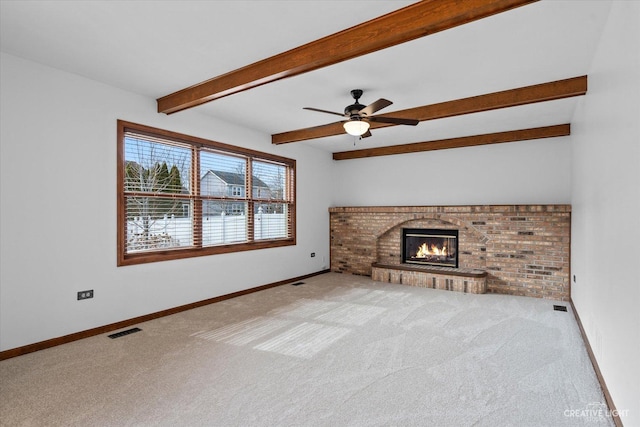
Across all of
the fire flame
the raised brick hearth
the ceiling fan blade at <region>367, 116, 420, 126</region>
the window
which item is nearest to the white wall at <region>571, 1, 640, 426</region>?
the ceiling fan blade at <region>367, 116, 420, 126</region>

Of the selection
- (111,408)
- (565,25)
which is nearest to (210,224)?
(111,408)

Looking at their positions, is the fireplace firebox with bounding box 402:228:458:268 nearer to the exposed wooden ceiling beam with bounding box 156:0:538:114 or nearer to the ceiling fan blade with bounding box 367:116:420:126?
the ceiling fan blade with bounding box 367:116:420:126

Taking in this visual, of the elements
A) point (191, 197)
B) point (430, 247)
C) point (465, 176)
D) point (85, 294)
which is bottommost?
point (85, 294)

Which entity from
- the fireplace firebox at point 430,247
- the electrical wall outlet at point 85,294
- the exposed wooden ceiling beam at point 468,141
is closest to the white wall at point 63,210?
the electrical wall outlet at point 85,294

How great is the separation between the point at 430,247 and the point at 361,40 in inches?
184

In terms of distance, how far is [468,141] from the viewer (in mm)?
5715

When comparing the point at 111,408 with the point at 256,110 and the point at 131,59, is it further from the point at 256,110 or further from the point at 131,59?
the point at 256,110

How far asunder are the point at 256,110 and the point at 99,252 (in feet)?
8.14

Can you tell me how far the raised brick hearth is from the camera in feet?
16.5

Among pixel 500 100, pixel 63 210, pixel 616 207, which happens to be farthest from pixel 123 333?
pixel 500 100

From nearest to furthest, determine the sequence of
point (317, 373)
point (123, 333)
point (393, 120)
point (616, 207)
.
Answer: point (616, 207)
point (317, 373)
point (123, 333)
point (393, 120)

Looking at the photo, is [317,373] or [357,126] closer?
[317,373]

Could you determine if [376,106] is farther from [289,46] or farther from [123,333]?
[123,333]

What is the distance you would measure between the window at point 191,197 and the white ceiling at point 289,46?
0.76 m
